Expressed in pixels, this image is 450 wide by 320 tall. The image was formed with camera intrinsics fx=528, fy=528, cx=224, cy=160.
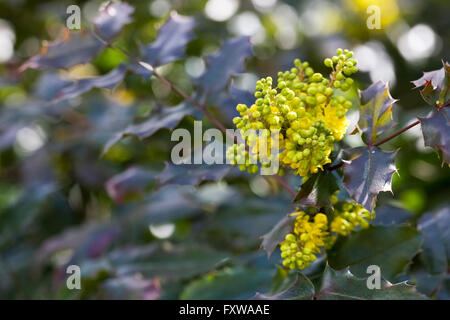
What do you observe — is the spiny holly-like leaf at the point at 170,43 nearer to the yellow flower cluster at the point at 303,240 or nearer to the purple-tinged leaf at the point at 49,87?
the yellow flower cluster at the point at 303,240

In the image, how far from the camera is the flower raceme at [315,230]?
0.93 m

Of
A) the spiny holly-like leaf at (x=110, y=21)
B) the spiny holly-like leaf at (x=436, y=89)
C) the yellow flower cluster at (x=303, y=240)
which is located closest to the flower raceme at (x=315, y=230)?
the yellow flower cluster at (x=303, y=240)

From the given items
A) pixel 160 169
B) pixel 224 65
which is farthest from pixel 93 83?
pixel 160 169

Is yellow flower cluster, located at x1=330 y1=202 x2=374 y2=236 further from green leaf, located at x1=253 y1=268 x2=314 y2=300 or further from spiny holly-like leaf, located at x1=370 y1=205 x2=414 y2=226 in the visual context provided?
spiny holly-like leaf, located at x1=370 y1=205 x2=414 y2=226

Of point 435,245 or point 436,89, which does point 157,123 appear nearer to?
point 436,89

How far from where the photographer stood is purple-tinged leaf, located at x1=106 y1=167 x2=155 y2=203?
1640 millimetres

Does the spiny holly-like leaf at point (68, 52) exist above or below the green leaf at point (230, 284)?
above

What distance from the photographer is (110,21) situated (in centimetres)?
129

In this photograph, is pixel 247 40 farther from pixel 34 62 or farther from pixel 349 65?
pixel 34 62

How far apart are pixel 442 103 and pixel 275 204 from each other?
2.90 feet

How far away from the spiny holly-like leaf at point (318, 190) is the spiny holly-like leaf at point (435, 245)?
429 mm

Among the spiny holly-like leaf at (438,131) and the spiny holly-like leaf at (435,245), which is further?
the spiny holly-like leaf at (435,245)

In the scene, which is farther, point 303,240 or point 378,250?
point 378,250

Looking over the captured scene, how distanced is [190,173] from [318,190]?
31cm
